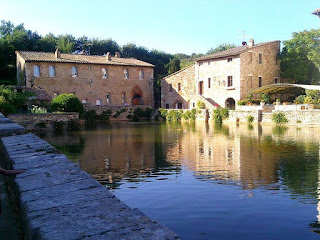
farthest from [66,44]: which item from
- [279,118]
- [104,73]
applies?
[279,118]

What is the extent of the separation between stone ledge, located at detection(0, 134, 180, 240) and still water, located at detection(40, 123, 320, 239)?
250cm

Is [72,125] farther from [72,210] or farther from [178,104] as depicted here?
[72,210]

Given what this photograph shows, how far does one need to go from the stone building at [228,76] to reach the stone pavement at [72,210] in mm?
31870

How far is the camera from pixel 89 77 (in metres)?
39.0

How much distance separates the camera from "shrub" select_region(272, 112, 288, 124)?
84.3 ft

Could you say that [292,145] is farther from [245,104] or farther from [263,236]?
[245,104]

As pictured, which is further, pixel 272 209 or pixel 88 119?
pixel 88 119

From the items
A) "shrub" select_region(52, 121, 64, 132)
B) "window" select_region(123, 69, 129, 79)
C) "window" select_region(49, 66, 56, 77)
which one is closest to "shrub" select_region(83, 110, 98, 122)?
"window" select_region(49, 66, 56, 77)

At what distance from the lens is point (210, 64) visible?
38656 mm

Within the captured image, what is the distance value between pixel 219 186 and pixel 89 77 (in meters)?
33.7

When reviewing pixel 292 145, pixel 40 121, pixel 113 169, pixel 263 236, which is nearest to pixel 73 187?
pixel 263 236

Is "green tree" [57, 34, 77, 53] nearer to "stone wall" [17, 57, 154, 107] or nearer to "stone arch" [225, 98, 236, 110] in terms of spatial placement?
"stone wall" [17, 57, 154, 107]

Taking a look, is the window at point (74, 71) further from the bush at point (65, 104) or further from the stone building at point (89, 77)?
the bush at point (65, 104)

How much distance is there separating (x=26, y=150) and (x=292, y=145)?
39.6 feet
